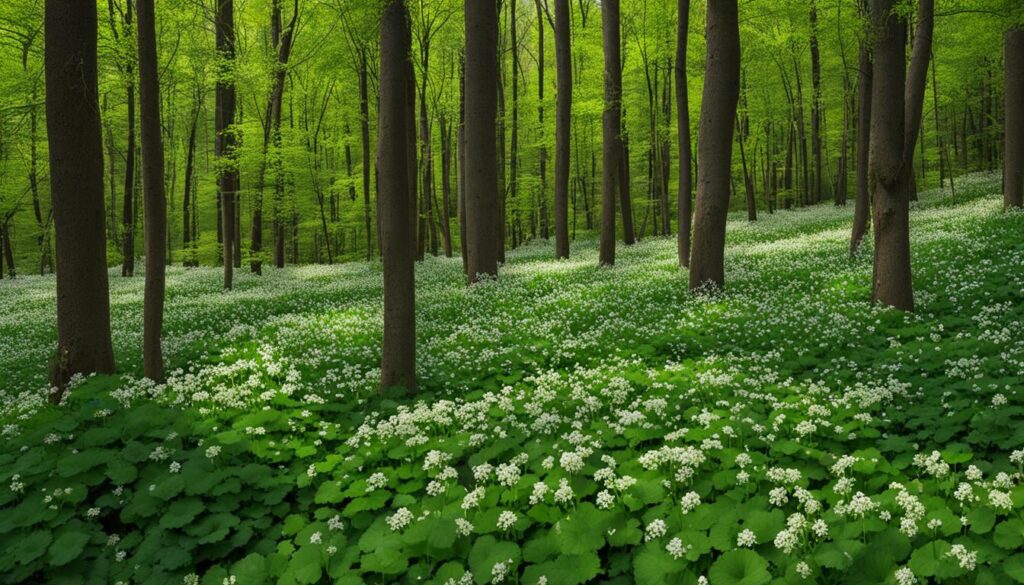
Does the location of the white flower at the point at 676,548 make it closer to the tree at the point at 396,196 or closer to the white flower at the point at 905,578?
the white flower at the point at 905,578

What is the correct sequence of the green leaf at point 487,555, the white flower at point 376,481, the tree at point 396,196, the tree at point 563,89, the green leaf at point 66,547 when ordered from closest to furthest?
the green leaf at point 487,555
the green leaf at point 66,547
the white flower at point 376,481
the tree at point 396,196
the tree at point 563,89

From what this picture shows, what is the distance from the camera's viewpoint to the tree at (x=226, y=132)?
21.0 meters

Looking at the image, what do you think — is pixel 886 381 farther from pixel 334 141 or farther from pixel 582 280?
pixel 334 141

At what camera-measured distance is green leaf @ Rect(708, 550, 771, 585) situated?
337 centimetres

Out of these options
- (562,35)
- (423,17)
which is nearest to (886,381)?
(562,35)

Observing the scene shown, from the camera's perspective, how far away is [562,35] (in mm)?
21266

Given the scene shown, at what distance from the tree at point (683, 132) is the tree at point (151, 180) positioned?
13.3 meters

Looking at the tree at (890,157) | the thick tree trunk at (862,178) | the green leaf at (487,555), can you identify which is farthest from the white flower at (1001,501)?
the thick tree trunk at (862,178)

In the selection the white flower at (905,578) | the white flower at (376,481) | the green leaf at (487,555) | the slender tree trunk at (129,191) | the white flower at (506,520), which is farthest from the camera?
the slender tree trunk at (129,191)

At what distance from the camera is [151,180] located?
→ 26.7 feet

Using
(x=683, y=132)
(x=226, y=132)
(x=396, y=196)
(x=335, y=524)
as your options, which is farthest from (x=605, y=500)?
(x=226, y=132)

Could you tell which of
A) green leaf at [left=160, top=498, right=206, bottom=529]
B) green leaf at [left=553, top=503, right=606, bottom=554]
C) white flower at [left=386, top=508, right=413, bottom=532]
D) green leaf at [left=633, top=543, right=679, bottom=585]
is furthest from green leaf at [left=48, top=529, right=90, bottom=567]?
green leaf at [left=633, top=543, right=679, bottom=585]

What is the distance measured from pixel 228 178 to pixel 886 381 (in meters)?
23.7

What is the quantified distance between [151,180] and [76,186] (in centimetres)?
Answer: 103
